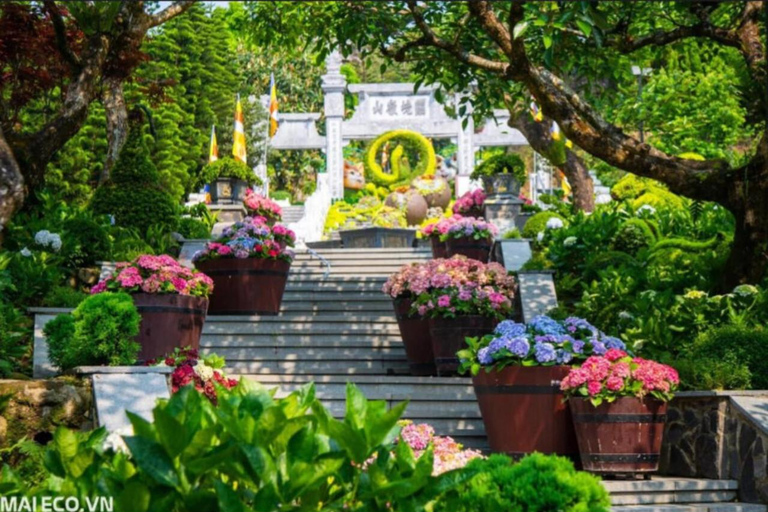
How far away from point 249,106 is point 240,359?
39408 mm

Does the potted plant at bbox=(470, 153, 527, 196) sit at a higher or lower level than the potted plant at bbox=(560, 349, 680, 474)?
higher

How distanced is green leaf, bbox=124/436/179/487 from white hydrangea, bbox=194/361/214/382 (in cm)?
480

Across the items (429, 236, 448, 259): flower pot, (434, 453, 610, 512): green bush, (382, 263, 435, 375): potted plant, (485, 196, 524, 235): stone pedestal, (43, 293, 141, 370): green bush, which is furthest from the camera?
(485, 196, 524, 235): stone pedestal

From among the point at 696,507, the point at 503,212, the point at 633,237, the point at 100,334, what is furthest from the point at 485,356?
the point at 503,212

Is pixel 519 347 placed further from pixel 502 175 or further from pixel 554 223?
pixel 502 175

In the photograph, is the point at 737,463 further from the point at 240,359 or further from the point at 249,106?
the point at 249,106

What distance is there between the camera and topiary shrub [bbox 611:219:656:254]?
13.1 metres

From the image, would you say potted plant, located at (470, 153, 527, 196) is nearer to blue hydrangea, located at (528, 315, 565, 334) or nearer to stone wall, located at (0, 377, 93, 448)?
blue hydrangea, located at (528, 315, 565, 334)

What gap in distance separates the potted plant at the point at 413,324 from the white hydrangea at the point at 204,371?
9.70 feet

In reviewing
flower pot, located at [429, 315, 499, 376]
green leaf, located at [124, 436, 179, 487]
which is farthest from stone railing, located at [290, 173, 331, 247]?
green leaf, located at [124, 436, 179, 487]

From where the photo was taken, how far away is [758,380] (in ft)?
28.8

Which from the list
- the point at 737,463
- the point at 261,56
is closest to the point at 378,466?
the point at 737,463

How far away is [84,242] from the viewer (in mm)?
12625

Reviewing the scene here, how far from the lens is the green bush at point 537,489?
4.89 metres
